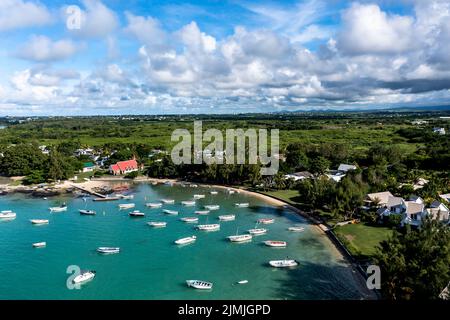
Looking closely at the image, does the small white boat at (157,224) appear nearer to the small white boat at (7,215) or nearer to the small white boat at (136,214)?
the small white boat at (136,214)

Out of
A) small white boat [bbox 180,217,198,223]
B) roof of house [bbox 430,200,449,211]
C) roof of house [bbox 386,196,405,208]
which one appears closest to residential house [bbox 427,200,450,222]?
roof of house [bbox 430,200,449,211]

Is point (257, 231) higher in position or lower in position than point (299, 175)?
lower

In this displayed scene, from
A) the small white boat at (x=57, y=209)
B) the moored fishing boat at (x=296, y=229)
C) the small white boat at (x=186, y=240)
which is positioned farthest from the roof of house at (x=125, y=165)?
the moored fishing boat at (x=296, y=229)

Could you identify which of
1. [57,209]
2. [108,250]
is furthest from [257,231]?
[57,209]

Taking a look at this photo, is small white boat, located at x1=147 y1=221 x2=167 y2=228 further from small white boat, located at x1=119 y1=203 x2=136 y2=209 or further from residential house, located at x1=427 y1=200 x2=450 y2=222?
residential house, located at x1=427 y1=200 x2=450 y2=222

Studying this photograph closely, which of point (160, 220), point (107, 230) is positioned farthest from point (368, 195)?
point (107, 230)

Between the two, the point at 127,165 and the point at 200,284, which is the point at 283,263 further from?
the point at 127,165
